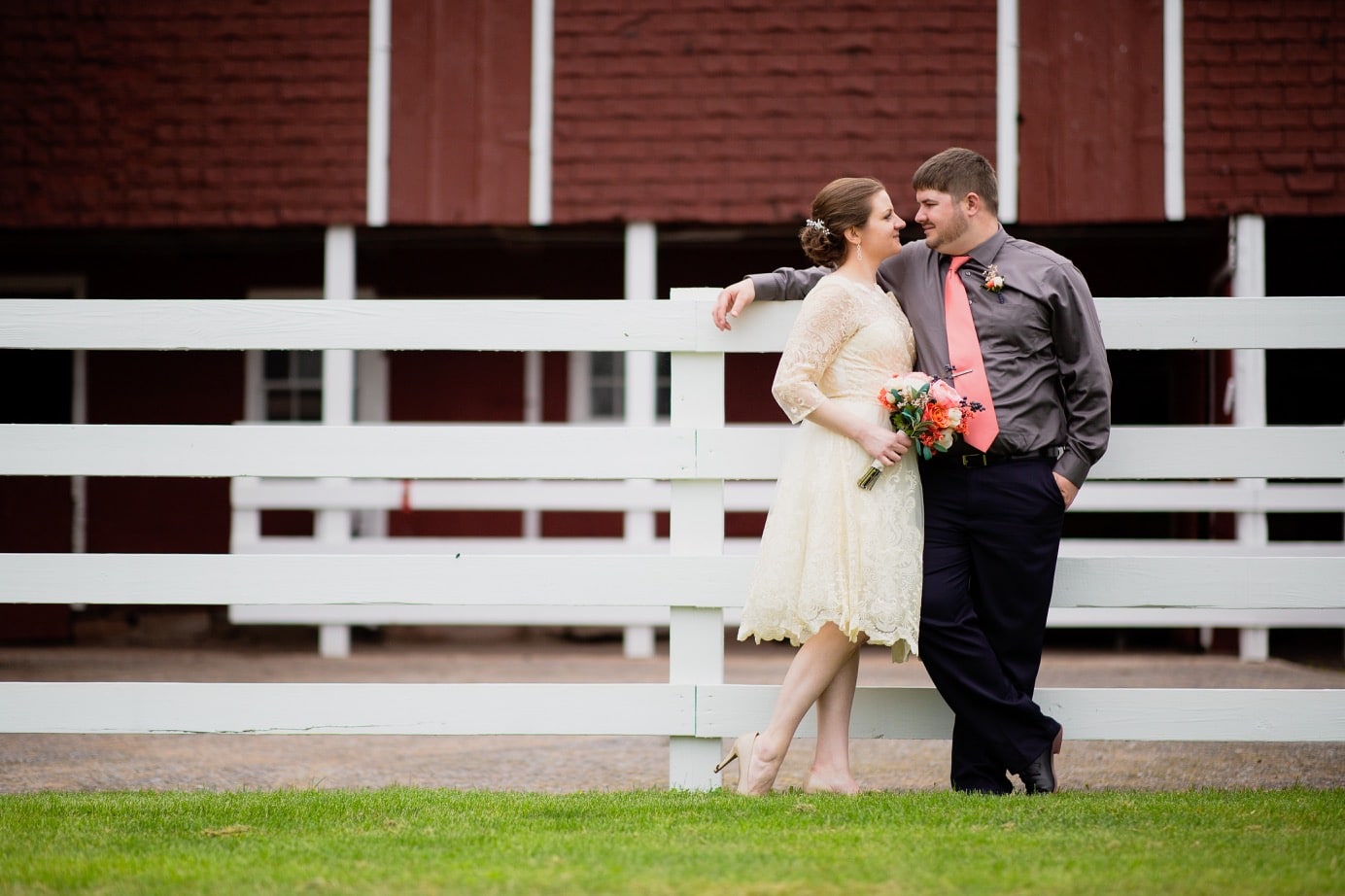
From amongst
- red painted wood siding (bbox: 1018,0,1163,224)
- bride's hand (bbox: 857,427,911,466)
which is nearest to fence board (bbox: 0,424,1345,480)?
bride's hand (bbox: 857,427,911,466)

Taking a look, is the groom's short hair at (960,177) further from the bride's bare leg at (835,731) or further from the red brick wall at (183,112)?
the red brick wall at (183,112)

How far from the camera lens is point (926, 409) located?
361 cm

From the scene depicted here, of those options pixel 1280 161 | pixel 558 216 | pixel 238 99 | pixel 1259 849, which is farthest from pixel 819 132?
pixel 1259 849

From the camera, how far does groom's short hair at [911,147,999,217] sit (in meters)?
3.89

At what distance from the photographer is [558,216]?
31.4ft

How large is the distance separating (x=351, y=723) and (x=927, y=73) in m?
6.88

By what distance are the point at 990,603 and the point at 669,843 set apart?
119 centimetres

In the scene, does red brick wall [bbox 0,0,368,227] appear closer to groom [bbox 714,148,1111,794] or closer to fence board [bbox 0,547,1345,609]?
fence board [bbox 0,547,1345,609]

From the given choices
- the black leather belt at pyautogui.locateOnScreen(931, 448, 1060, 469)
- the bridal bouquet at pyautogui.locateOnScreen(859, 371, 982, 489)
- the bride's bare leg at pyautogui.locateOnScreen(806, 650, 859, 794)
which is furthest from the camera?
the bride's bare leg at pyautogui.locateOnScreen(806, 650, 859, 794)

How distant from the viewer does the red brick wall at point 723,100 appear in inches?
372

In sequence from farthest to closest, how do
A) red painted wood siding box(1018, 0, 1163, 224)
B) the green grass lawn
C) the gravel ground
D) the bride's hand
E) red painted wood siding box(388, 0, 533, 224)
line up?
red painted wood siding box(388, 0, 533, 224)
red painted wood siding box(1018, 0, 1163, 224)
the gravel ground
the bride's hand
the green grass lawn

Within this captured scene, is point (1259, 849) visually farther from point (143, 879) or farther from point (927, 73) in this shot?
point (927, 73)

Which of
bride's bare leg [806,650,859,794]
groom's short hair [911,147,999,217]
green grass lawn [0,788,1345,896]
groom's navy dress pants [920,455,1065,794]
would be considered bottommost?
green grass lawn [0,788,1345,896]

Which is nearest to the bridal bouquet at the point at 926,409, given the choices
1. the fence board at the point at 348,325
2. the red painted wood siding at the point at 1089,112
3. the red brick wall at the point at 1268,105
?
the fence board at the point at 348,325
